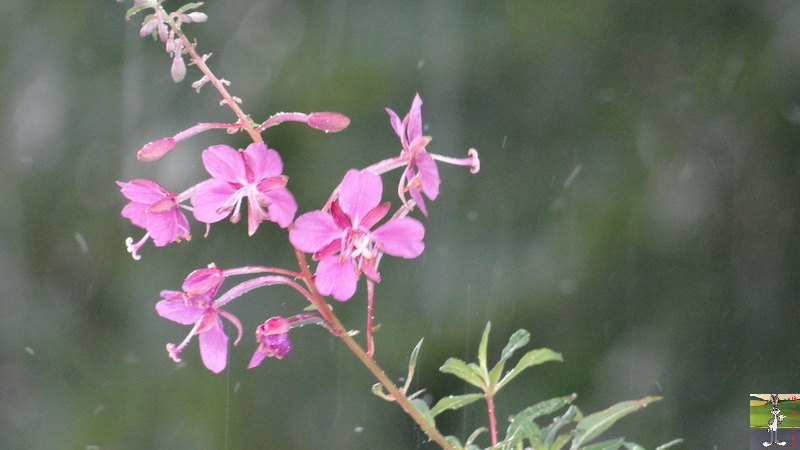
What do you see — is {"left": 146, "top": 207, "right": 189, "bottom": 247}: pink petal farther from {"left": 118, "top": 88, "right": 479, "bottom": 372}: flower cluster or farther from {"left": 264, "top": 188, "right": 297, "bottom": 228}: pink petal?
{"left": 264, "top": 188, "right": 297, "bottom": 228}: pink petal

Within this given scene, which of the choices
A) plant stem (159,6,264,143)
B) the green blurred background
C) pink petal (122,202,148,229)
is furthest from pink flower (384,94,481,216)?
the green blurred background

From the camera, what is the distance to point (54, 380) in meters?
2.57

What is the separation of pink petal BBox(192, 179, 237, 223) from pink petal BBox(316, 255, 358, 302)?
0.30 feet

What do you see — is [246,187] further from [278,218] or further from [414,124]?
[414,124]

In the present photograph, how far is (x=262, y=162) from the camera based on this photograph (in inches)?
27.4

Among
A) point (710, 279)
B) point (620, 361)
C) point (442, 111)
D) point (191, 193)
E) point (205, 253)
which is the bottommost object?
point (620, 361)

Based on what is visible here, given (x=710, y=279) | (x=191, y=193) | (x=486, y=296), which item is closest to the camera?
(x=191, y=193)

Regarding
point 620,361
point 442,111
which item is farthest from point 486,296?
point 442,111

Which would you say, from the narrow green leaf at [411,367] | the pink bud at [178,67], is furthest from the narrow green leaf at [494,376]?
the pink bud at [178,67]

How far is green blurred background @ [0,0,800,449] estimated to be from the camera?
232 cm

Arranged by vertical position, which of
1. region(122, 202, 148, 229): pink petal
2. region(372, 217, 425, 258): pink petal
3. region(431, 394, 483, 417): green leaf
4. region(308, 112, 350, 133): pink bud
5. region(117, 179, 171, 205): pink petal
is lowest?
region(431, 394, 483, 417): green leaf

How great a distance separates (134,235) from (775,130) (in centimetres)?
192

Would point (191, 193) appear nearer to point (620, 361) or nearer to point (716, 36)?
point (620, 361)

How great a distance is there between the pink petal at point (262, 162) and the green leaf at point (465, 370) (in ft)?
1.04
